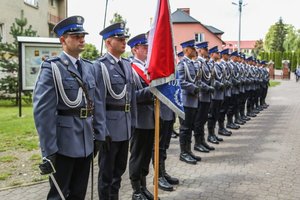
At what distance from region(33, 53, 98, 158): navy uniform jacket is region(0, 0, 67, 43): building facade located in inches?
789

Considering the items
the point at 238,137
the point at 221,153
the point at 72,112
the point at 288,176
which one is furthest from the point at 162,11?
the point at 238,137

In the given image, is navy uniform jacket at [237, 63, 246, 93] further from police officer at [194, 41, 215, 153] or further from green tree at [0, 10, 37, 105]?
green tree at [0, 10, 37, 105]

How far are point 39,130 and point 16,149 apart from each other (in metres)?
5.09

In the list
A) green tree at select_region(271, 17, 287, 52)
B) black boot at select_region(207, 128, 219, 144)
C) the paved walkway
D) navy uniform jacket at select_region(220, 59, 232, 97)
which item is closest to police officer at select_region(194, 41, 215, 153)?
the paved walkway

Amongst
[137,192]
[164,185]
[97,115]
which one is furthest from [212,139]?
[97,115]

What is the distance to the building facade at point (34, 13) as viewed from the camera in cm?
2516

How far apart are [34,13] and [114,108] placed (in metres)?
29.0

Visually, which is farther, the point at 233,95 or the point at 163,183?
the point at 233,95

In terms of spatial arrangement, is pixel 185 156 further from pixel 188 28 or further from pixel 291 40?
pixel 291 40

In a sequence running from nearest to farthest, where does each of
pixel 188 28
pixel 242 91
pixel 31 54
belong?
pixel 31 54 < pixel 242 91 < pixel 188 28

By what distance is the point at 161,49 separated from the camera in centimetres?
453

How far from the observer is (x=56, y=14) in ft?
120

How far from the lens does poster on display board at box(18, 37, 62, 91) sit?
11.0m

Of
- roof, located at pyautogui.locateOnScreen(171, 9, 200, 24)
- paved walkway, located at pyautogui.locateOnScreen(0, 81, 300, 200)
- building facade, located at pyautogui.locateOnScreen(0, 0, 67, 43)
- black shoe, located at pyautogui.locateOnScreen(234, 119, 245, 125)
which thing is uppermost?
roof, located at pyautogui.locateOnScreen(171, 9, 200, 24)
